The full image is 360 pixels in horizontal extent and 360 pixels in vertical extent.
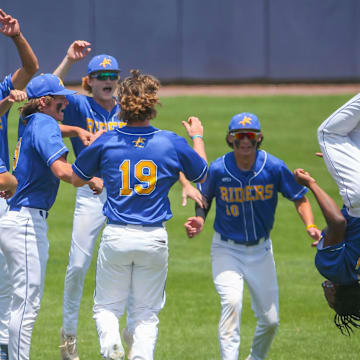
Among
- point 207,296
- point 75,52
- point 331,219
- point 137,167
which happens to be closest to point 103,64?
point 75,52

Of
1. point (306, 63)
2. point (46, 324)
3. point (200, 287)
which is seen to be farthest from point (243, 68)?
point (46, 324)

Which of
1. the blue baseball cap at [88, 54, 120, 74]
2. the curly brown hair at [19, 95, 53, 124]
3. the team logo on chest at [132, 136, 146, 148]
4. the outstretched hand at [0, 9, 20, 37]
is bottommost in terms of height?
the team logo on chest at [132, 136, 146, 148]

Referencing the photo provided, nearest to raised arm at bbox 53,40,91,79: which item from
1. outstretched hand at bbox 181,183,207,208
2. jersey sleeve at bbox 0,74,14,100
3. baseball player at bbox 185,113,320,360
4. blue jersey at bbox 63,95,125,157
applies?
blue jersey at bbox 63,95,125,157

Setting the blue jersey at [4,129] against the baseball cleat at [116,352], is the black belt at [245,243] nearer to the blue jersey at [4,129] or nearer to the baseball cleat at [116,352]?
the baseball cleat at [116,352]

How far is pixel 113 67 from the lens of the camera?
299 inches

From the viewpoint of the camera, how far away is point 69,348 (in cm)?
717

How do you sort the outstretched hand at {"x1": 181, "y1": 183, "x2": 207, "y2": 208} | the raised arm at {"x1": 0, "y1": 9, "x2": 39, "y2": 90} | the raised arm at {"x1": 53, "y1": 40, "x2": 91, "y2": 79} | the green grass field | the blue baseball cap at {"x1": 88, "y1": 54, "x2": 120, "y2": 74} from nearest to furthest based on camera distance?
the outstretched hand at {"x1": 181, "y1": 183, "x2": 207, "y2": 208}
the raised arm at {"x1": 0, "y1": 9, "x2": 39, "y2": 90}
the blue baseball cap at {"x1": 88, "y1": 54, "x2": 120, "y2": 74}
the green grass field
the raised arm at {"x1": 53, "y1": 40, "x2": 91, "y2": 79}

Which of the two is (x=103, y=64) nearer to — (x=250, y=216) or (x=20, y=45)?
(x=20, y=45)

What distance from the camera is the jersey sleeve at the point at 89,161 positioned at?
5.76 meters

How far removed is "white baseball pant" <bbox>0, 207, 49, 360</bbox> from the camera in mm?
6113

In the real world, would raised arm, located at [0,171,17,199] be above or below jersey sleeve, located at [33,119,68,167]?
below

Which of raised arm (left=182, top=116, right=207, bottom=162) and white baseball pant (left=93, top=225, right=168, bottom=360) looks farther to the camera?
raised arm (left=182, top=116, right=207, bottom=162)

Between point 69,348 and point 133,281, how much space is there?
5.49 feet

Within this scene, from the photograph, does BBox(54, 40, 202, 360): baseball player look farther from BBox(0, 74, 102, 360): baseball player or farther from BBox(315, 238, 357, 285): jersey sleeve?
BBox(315, 238, 357, 285): jersey sleeve
